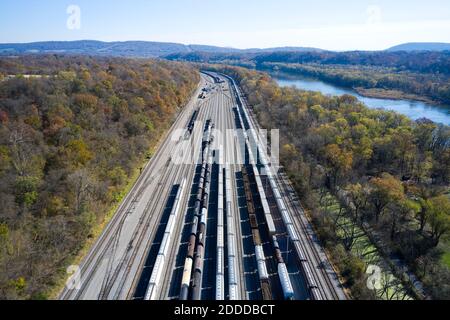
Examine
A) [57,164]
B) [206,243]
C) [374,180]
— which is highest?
[57,164]

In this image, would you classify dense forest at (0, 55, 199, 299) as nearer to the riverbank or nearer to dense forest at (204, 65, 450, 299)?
dense forest at (204, 65, 450, 299)

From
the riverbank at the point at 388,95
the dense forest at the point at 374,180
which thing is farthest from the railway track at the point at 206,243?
the riverbank at the point at 388,95

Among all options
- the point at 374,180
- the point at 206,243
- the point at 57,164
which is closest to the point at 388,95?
the point at 374,180

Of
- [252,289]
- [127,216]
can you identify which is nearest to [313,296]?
[252,289]

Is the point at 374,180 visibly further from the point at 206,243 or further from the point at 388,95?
the point at 388,95

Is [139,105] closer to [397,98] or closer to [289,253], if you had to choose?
[289,253]

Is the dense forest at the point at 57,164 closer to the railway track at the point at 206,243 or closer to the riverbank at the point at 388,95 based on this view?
the railway track at the point at 206,243

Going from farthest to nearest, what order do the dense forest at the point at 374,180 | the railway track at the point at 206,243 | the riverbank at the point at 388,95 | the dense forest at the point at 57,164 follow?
the riverbank at the point at 388,95 → the dense forest at the point at 374,180 → the dense forest at the point at 57,164 → the railway track at the point at 206,243
